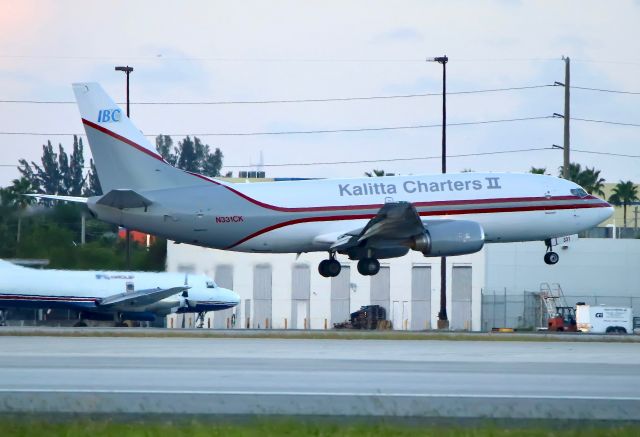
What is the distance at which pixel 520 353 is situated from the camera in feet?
108

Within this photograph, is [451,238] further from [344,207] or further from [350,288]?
[350,288]

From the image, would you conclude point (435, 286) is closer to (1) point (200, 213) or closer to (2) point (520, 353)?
(1) point (200, 213)

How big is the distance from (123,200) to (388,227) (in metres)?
9.40

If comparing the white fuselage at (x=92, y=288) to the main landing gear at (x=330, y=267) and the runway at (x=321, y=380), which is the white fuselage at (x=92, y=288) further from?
the runway at (x=321, y=380)

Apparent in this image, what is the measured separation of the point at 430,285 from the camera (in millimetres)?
71312

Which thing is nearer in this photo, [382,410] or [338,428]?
[338,428]

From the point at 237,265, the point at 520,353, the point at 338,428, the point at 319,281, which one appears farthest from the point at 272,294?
the point at 338,428

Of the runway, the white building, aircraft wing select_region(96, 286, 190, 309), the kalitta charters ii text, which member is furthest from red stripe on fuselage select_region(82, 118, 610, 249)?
aircraft wing select_region(96, 286, 190, 309)

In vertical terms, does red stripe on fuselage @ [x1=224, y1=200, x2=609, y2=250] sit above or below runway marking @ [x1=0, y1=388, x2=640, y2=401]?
above

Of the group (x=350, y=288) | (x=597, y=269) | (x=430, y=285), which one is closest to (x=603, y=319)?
(x=597, y=269)

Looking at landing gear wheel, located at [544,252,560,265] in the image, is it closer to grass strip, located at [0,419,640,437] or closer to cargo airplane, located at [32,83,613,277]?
cargo airplane, located at [32,83,613,277]

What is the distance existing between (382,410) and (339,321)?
48.7 metres

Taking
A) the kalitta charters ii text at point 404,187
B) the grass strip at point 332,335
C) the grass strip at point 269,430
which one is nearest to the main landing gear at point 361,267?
the kalitta charters ii text at point 404,187

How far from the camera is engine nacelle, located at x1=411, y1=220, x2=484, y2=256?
46.2 m
